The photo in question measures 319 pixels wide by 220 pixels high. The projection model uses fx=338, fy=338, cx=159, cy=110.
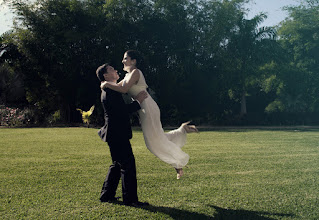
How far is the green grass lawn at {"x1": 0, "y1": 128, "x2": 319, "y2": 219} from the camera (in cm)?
486

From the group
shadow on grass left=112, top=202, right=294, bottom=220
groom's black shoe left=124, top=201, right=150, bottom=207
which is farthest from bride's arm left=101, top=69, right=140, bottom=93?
shadow on grass left=112, top=202, right=294, bottom=220

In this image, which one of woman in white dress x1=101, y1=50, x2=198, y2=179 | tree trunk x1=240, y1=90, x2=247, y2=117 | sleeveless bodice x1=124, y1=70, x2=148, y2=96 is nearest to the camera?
woman in white dress x1=101, y1=50, x2=198, y2=179

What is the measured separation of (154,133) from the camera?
17.0 ft

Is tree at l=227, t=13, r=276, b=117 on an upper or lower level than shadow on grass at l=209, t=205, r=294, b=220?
upper

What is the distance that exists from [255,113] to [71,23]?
48.7ft

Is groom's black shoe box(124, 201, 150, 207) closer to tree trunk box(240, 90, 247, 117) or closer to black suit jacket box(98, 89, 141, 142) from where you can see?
black suit jacket box(98, 89, 141, 142)

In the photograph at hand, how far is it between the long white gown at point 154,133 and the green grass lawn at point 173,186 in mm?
713

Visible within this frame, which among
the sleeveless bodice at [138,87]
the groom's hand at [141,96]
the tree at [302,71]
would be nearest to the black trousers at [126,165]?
the groom's hand at [141,96]

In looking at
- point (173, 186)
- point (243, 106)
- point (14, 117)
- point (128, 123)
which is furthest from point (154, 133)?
point (243, 106)

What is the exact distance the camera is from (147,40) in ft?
78.6

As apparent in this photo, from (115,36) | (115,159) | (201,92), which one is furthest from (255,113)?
(115,159)

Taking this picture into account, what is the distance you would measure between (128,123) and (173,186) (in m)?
1.88

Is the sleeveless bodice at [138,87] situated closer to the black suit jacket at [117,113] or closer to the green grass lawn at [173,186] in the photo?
the black suit jacket at [117,113]

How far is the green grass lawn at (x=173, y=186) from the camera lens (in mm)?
4855
